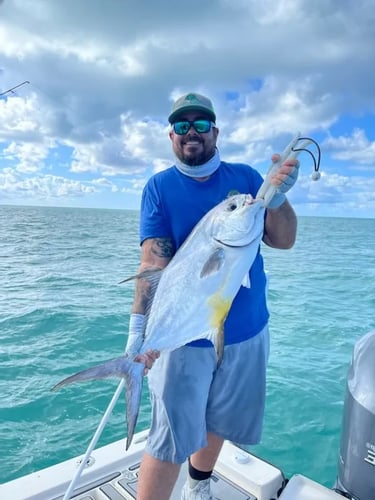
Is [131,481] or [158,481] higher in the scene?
[158,481]

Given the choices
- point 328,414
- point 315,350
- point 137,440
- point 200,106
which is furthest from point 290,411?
point 200,106

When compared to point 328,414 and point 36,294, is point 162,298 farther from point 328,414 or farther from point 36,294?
point 36,294

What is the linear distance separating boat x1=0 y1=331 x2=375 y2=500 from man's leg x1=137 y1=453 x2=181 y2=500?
307 mm

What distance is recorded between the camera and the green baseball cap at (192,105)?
215 centimetres

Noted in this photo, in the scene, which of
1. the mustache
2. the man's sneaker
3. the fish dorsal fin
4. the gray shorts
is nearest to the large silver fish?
the fish dorsal fin

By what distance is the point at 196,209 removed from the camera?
2.17 m

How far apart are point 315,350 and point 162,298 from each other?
551 cm

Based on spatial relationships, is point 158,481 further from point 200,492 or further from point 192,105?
point 192,105

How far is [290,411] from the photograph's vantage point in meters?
4.88

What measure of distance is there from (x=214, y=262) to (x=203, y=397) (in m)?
0.79

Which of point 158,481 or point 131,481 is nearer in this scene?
point 158,481

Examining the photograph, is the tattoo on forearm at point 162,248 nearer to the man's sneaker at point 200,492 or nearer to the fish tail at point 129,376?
the fish tail at point 129,376

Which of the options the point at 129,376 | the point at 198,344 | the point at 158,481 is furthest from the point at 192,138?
the point at 158,481

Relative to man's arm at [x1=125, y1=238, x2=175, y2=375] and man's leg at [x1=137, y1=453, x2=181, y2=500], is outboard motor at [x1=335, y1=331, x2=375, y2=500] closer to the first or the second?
man's leg at [x1=137, y1=453, x2=181, y2=500]
